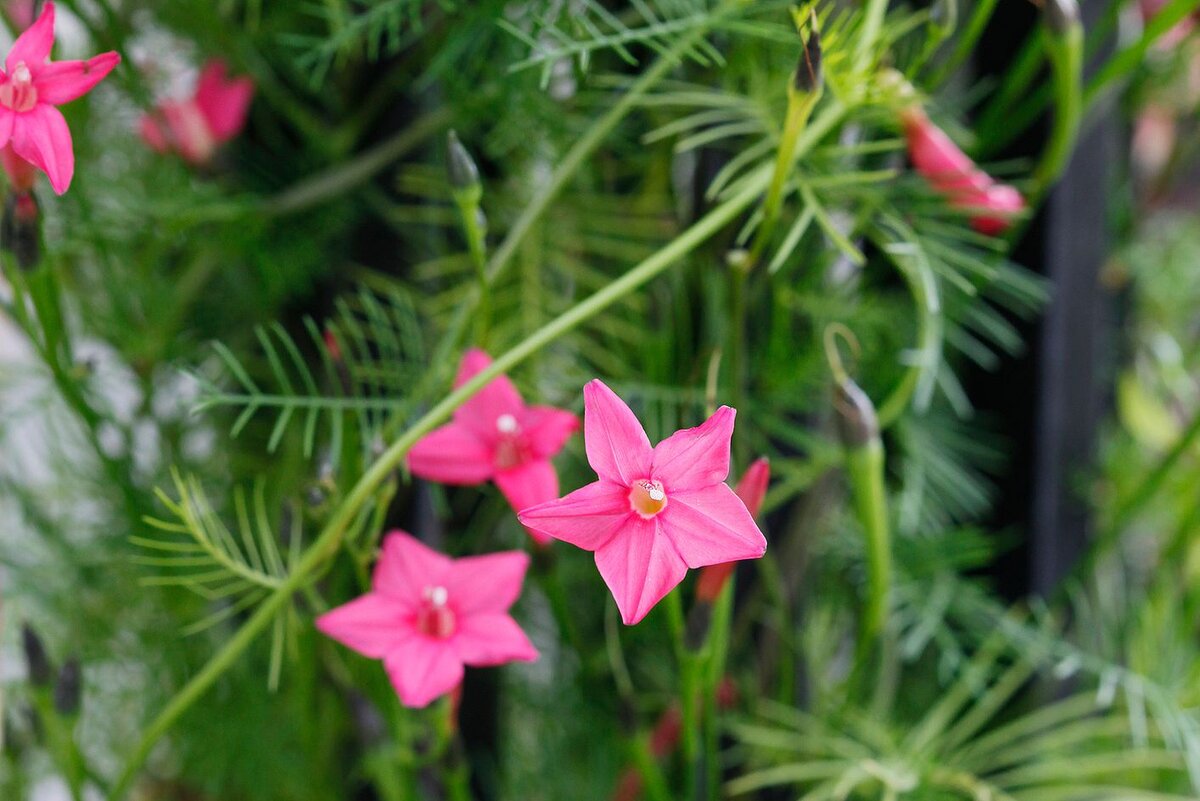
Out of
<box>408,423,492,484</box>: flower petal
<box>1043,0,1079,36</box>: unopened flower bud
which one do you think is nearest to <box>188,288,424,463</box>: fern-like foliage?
<box>408,423,492,484</box>: flower petal

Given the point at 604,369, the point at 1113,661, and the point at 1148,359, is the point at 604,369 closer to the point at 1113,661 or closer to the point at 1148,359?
the point at 1113,661

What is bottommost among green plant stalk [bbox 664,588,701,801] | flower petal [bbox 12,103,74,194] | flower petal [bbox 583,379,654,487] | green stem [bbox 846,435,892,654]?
green plant stalk [bbox 664,588,701,801]

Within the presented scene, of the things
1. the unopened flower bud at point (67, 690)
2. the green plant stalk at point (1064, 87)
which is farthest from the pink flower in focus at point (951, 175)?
the unopened flower bud at point (67, 690)

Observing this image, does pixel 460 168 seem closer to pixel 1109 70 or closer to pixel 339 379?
pixel 339 379

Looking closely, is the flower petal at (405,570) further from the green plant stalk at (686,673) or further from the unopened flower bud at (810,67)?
the unopened flower bud at (810,67)

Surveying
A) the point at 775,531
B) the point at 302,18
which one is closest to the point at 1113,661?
the point at 775,531

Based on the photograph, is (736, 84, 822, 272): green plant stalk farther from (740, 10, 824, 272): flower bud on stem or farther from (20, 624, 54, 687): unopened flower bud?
(20, 624, 54, 687): unopened flower bud

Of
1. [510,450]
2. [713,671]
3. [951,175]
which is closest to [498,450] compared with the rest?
[510,450]
